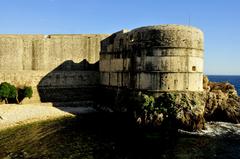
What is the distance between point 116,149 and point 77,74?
73.3ft

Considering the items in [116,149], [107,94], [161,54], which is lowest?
[116,149]

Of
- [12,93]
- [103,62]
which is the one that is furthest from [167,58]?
[12,93]

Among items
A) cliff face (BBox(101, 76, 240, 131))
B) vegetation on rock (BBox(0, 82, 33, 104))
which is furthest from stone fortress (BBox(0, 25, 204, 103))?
vegetation on rock (BBox(0, 82, 33, 104))

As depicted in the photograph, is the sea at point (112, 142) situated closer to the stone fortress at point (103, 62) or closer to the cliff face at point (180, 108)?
the cliff face at point (180, 108)

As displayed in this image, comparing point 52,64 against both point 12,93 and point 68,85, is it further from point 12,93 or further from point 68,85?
point 12,93

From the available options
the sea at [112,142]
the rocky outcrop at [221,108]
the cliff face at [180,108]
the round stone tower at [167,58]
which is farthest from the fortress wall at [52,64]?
the rocky outcrop at [221,108]

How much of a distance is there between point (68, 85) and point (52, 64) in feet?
13.1

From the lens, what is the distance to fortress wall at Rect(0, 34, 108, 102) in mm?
42694

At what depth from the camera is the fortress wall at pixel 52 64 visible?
42.7m

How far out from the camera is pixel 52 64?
45.3 metres

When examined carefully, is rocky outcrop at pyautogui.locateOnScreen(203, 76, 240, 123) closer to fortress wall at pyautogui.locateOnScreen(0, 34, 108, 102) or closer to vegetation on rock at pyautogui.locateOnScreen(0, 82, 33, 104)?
fortress wall at pyautogui.locateOnScreen(0, 34, 108, 102)

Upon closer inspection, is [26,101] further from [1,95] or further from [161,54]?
[161,54]

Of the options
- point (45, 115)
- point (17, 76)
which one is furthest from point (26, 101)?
point (45, 115)

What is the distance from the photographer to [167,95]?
3180cm
